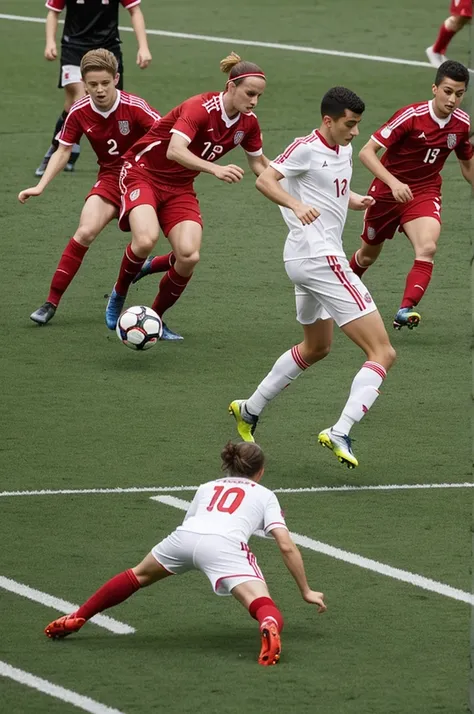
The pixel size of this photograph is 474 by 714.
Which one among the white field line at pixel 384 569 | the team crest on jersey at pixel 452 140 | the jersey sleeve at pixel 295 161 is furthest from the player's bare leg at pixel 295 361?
the team crest on jersey at pixel 452 140

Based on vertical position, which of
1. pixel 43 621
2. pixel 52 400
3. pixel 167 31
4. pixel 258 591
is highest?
pixel 258 591

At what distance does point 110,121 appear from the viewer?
1221 centimetres

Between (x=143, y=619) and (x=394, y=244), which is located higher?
(x=143, y=619)

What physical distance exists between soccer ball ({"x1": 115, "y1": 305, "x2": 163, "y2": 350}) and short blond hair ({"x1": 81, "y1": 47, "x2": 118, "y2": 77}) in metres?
1.84

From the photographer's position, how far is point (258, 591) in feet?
22.1

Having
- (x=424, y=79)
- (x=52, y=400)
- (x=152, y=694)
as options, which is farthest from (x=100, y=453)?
(x=424, y=79)

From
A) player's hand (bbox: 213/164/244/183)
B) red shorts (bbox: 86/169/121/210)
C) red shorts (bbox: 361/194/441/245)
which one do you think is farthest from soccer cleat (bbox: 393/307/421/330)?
red shorts (bbox: 86/169/121/210)

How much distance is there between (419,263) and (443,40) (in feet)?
32.8

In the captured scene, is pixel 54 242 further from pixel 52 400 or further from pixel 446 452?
pixel 446 452

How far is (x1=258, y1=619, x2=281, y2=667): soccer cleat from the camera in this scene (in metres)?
6.54

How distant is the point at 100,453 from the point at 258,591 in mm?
3168

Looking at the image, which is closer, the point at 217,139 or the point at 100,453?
the point at 100,453

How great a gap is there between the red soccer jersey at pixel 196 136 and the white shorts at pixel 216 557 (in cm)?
488

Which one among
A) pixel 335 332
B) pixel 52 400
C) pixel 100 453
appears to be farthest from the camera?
pixel 335 332
